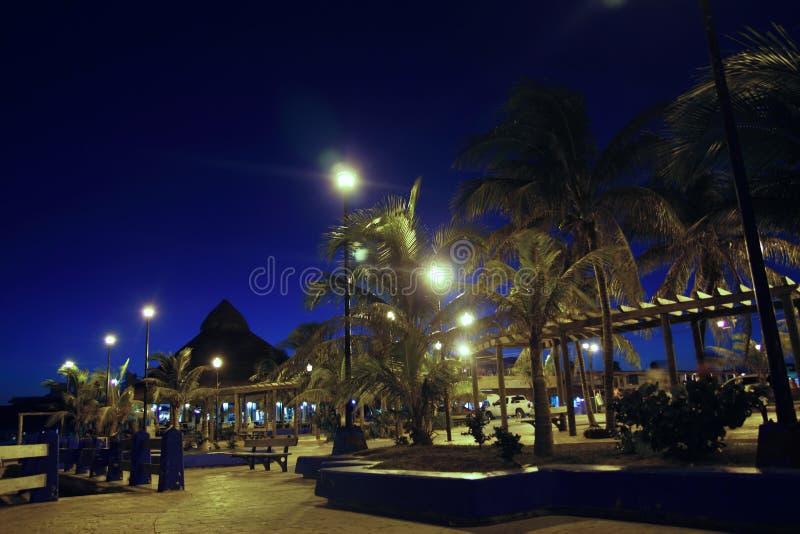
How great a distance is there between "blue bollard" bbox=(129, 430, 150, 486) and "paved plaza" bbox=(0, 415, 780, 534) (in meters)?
0.88

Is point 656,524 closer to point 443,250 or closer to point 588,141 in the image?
point 443,250

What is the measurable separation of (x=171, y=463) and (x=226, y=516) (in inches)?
151

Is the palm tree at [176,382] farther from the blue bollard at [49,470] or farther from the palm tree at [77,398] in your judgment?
the blue bollard at [49,470]

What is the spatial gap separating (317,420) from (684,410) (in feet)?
81.4

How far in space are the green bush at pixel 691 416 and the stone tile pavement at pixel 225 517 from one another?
1.68 metres

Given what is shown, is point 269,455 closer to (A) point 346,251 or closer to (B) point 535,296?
(A) point 346,251

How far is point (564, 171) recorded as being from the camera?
15.0 m

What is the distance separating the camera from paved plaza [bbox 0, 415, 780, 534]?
6234 millimetres

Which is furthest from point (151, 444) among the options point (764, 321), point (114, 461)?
point (764, 321)

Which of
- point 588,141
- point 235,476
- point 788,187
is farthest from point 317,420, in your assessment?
point 788,187

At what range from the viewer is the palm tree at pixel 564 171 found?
14773 millimetres

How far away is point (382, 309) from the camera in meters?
13.4

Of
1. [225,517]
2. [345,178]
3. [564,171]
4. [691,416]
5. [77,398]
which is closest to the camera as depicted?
[691,416]

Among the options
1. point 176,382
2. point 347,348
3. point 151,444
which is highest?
point 176,382
